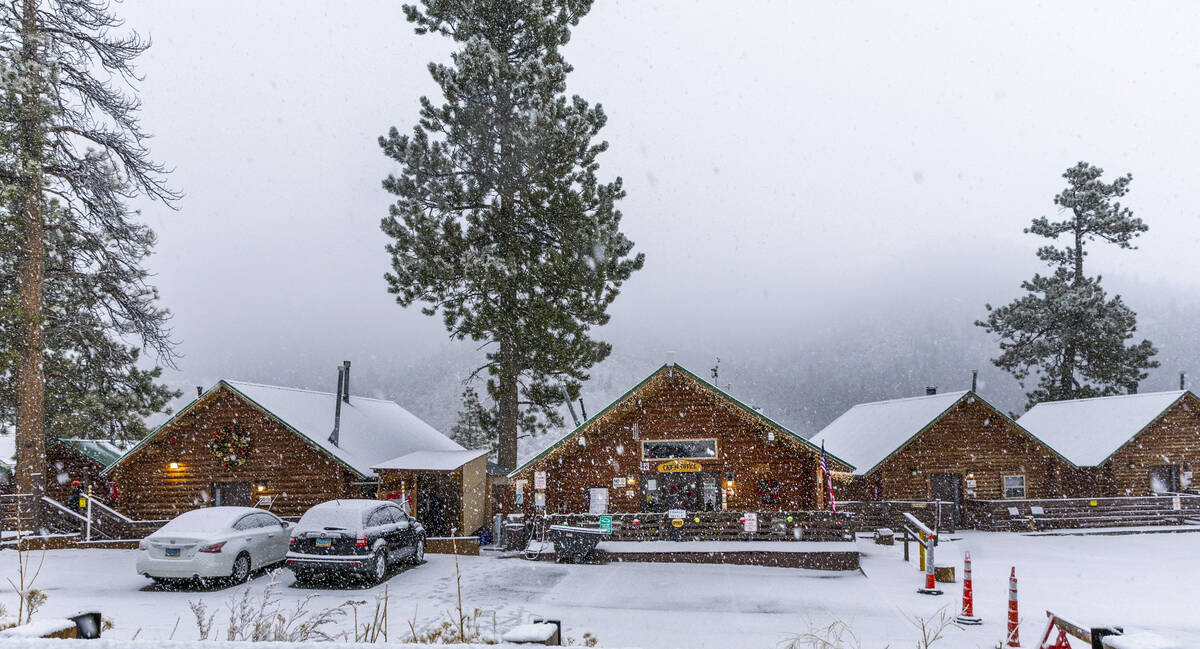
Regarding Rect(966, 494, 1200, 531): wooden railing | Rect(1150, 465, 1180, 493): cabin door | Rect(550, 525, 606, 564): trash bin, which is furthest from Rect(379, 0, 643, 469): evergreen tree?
Rect(1150, 465, 1180, 493): cabin door

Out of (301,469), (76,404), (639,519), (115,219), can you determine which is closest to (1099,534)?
(639,519)

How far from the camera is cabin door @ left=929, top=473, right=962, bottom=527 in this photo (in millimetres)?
28922

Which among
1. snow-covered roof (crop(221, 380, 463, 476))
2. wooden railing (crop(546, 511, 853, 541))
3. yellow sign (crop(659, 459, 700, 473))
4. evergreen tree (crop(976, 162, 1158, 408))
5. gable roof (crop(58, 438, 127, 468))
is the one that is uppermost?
evergreen tree (crop(976, 162, 1158, 408))

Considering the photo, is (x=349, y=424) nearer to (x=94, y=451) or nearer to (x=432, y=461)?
(x=432, y=461)

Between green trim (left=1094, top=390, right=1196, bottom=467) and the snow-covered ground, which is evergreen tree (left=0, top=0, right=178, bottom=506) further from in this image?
green trim (left=1094, top=390, right=1196, bottom=467)

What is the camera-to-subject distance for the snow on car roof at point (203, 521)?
15.3 metres

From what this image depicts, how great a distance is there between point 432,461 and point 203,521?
8.34 m

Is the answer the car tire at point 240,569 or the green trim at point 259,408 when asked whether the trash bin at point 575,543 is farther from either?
the car tire at point 240,569

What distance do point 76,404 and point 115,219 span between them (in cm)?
923

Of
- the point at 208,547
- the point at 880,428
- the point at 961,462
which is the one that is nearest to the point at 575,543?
the point at 208,547

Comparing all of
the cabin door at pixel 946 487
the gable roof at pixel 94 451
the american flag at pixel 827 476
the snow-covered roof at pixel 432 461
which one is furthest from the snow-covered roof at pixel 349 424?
the cabin door at pixel 946 487

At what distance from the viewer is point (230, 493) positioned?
24.0m

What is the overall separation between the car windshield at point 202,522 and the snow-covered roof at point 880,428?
1833cm

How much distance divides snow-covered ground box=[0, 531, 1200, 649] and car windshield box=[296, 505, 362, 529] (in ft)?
4.21
